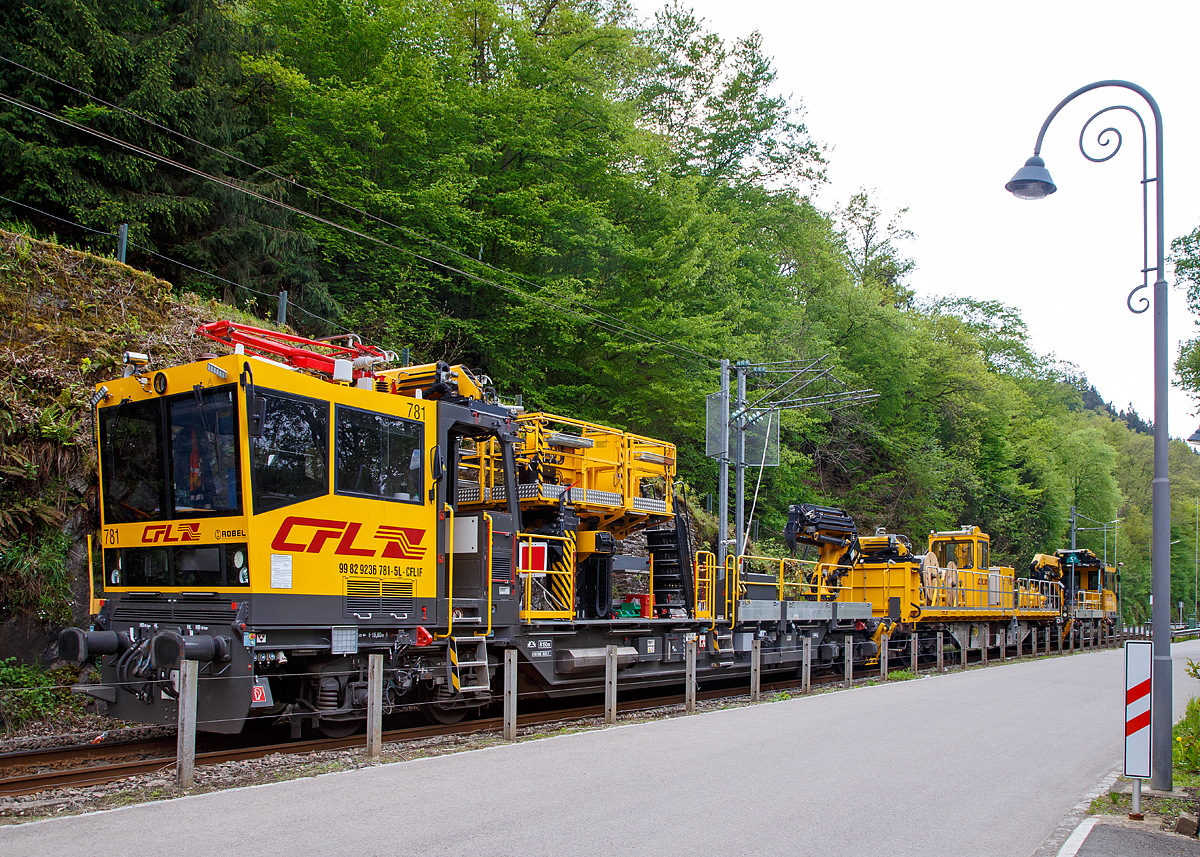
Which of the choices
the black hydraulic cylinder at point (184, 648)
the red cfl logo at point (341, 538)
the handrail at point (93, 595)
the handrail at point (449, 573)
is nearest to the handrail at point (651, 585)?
the handrail at point (449, 573)

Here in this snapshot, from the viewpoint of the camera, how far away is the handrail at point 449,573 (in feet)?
33.8

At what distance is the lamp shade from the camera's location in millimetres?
8578

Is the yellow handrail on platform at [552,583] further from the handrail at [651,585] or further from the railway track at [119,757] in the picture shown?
the handrail at [651,585]

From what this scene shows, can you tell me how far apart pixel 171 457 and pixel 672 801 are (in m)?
5.95

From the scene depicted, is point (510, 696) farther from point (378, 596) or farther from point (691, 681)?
point (691, 681)

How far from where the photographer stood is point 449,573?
10438mm

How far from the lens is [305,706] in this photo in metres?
9.41

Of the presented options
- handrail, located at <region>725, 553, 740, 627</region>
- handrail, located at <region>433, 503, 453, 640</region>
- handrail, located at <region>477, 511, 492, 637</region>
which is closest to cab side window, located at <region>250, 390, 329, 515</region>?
handrail, located at <region>433, 503, 453, 640</region>

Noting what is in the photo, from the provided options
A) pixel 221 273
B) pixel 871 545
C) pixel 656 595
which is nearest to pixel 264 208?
pixel 221 273

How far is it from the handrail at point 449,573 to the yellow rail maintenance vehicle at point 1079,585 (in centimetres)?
2972

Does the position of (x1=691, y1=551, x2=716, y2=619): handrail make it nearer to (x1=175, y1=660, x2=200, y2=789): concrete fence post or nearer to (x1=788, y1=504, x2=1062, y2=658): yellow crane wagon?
(x1=788, y1=504, x2=1062, y2=658): yellow crane wagon

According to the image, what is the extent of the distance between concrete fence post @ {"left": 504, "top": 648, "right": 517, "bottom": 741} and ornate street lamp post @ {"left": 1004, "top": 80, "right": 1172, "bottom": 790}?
5.97 metres

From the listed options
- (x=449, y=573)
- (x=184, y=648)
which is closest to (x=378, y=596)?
(x=449, y=573)

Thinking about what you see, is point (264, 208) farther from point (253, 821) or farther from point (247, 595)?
point (253, 821)
